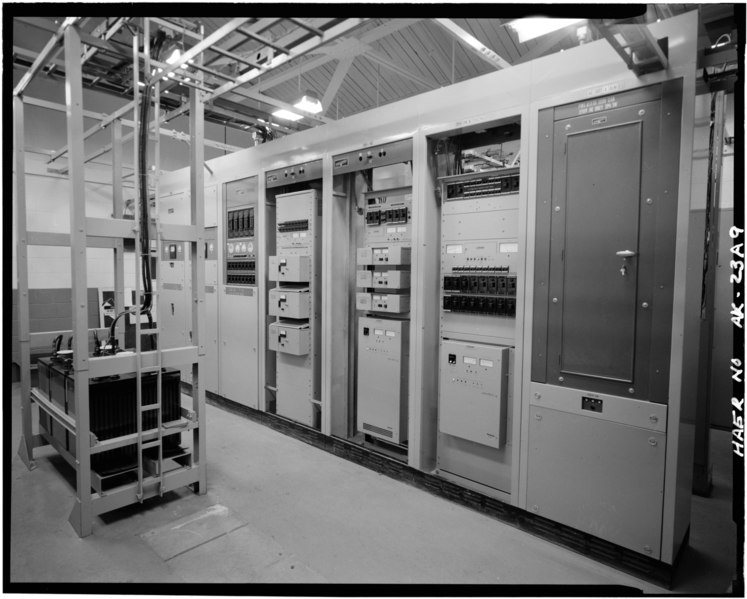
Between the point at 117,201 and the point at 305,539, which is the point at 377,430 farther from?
the point at 117,201

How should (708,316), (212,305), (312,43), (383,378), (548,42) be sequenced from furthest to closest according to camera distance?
(212,305) < (548,42) < (383,378) < (708,316) < (312,43)

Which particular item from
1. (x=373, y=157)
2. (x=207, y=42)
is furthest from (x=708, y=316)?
(x=207, y=42)

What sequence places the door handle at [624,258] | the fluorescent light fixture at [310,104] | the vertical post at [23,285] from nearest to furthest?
the door handle at [624,258], the vertical post at [23,285], the fluorescent light fixture at [310,104]

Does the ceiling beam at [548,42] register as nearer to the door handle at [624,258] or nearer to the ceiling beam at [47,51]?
the door handle at [624,258]

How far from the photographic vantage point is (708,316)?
3252 mm

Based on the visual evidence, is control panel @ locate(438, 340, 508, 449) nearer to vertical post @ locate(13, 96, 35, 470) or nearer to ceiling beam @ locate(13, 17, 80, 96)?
ceiling beam @ locate(13, 17, 80, 96)

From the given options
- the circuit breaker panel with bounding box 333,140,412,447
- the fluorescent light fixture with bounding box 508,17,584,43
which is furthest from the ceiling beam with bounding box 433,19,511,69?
the circuit breaker panel with bounding box 333,140,412,447

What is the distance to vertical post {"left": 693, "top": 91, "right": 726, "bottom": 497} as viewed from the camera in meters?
Result: 2.94

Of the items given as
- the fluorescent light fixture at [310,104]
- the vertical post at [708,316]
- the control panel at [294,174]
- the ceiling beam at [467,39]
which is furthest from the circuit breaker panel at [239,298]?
the vertical post at [708,316]

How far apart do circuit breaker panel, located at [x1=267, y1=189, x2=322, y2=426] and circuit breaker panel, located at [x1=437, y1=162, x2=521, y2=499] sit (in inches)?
50.9

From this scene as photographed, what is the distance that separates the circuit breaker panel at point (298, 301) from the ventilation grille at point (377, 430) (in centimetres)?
57

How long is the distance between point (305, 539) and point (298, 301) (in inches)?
77.1

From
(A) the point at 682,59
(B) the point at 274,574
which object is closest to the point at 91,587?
(B) the point at 274,574

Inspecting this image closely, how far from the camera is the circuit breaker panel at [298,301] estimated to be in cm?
400
